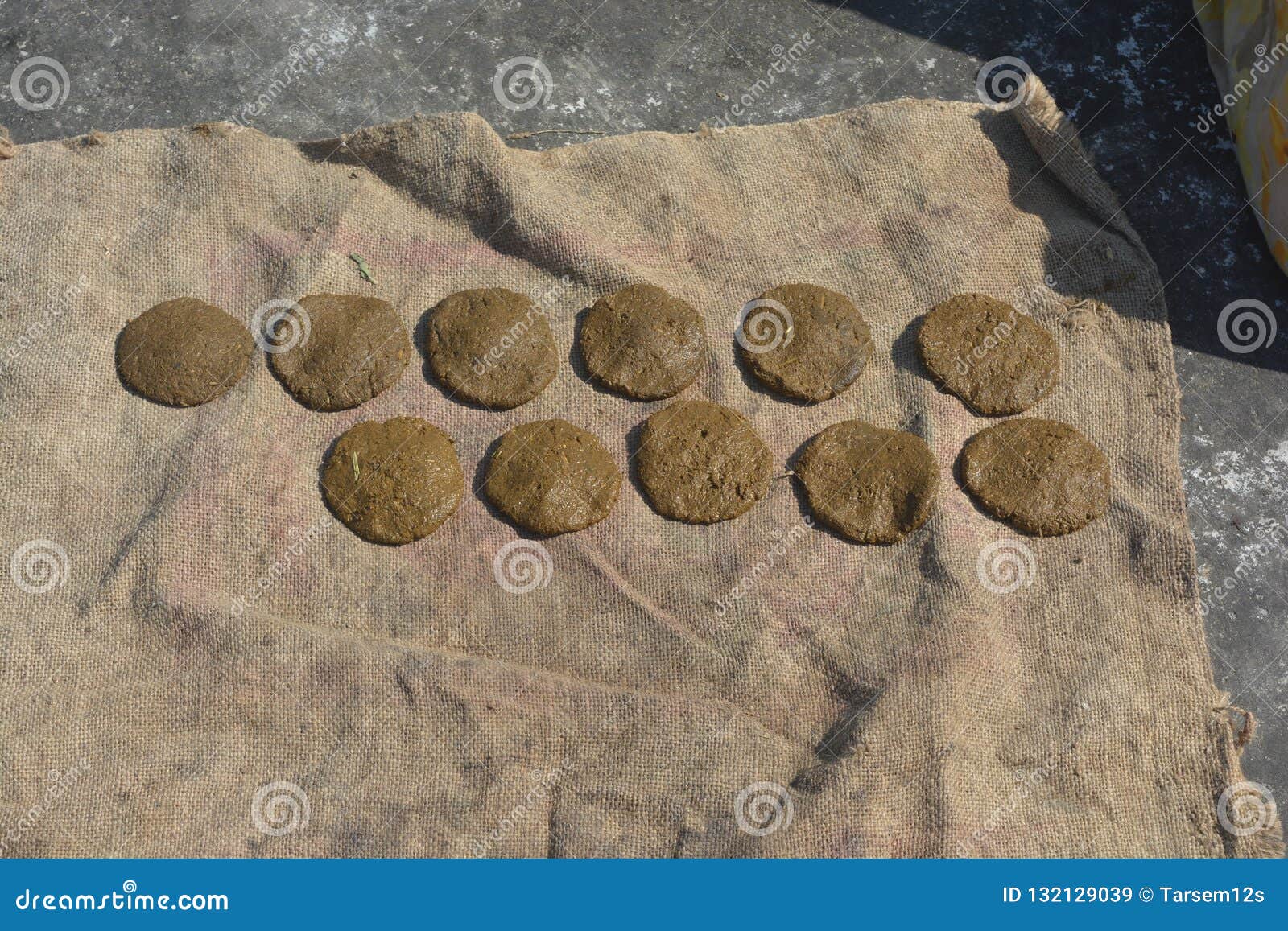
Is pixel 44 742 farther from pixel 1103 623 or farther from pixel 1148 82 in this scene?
pixel 1148 82

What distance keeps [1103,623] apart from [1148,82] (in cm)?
330

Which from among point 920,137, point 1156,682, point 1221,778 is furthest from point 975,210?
point 1221,778

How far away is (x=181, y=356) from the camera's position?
177 inches

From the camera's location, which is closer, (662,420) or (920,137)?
(662,420)

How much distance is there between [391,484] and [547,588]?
2.63 feet

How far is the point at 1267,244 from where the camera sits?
17.4 feet

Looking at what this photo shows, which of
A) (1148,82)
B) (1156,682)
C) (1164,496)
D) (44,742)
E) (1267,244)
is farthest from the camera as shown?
(1148,82)
